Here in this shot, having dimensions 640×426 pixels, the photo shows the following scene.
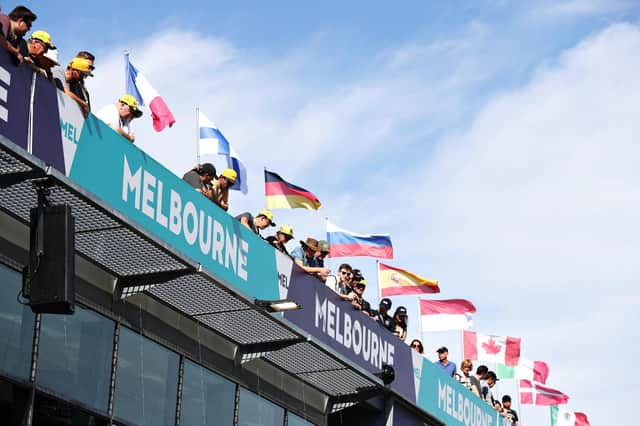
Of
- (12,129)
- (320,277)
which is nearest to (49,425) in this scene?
(12,129)

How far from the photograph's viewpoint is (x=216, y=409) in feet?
51.9

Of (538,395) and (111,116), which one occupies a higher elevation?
(538,395)

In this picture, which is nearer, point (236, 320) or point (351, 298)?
point (236, 320)

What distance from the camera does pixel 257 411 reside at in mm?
16891

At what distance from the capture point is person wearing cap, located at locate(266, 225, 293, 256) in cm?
1730

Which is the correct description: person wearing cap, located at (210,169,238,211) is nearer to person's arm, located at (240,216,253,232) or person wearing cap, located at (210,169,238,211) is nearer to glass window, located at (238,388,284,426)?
person's arm, located at (240,216,253,232)

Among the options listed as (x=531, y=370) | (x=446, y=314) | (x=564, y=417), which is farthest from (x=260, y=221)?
(x=564, y=417)

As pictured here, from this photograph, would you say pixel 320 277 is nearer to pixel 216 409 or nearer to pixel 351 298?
pixel 351 298

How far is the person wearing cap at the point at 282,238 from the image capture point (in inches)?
681

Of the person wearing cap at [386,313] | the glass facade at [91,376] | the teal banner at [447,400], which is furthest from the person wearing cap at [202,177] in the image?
the teal banner at [447,400]

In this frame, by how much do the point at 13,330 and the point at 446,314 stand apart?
17897 mm

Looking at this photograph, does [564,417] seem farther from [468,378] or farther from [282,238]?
[282,238]

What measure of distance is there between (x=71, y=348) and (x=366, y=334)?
772 centimetres

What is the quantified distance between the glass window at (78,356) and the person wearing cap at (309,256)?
4910 millimetres
